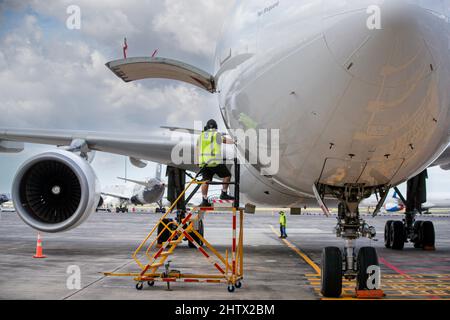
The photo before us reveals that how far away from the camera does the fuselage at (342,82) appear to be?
4016mm

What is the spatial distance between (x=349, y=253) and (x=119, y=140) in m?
6.01

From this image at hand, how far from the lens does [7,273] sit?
8.14m

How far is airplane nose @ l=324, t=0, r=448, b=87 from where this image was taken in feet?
12.8

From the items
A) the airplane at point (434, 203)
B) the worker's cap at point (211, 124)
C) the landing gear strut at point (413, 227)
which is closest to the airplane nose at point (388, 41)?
the worker's cap at point (211, 124)

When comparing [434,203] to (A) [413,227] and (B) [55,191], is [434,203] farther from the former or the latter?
(B) [55,191]

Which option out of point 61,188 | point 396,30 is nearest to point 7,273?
point 61,188

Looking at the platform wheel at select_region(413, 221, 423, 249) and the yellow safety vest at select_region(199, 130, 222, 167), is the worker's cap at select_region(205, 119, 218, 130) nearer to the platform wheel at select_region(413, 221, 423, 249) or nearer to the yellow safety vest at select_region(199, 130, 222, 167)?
the yellow safety vest at select_region(199, 130, 222, 167)

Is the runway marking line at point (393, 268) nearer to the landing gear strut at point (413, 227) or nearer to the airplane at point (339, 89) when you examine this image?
the landing gear strut at point (413, 227)

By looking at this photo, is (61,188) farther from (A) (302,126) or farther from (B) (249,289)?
(A) (302,126)

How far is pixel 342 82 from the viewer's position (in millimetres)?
4309

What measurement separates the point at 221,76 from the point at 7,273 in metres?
4.59

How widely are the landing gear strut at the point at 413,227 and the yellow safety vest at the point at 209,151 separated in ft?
21.6
